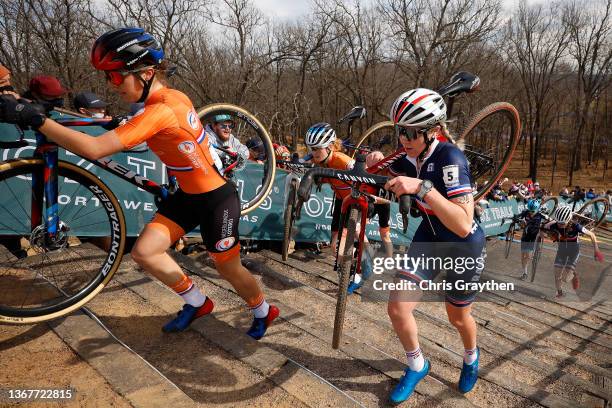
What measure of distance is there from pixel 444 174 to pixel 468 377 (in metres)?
1.76

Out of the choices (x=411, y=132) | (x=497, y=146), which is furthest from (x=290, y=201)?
(x=497, y=146)

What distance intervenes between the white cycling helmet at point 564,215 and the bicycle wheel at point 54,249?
10.4 m

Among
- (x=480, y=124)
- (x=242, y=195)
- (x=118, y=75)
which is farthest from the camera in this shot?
(x=242, y=195)

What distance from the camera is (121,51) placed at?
8.66 feet

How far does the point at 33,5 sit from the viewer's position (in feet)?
43.8

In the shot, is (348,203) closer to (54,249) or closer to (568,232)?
(54,249)

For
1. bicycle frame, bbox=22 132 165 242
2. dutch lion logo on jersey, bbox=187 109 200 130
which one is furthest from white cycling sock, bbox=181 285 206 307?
dutch lion logo on jersey, bbox=187 109 200 130

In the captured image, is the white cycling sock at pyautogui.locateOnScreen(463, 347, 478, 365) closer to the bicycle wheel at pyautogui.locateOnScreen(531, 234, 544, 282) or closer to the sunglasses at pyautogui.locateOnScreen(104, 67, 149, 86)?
the sunglasses at pyautogui.locateOnScreen(104, 67, 149, 86)

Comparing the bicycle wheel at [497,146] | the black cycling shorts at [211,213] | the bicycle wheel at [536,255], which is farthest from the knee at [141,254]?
the bicycle wheel at [536,255]

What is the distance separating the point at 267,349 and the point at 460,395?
1584 mm

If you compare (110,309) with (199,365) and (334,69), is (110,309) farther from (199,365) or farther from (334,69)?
(334,69)

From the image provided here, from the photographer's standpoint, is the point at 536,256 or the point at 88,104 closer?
the point at 88,104

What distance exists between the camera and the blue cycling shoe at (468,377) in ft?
10.4

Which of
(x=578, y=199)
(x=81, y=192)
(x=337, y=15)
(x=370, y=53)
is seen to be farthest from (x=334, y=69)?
(x=81, y=192)
